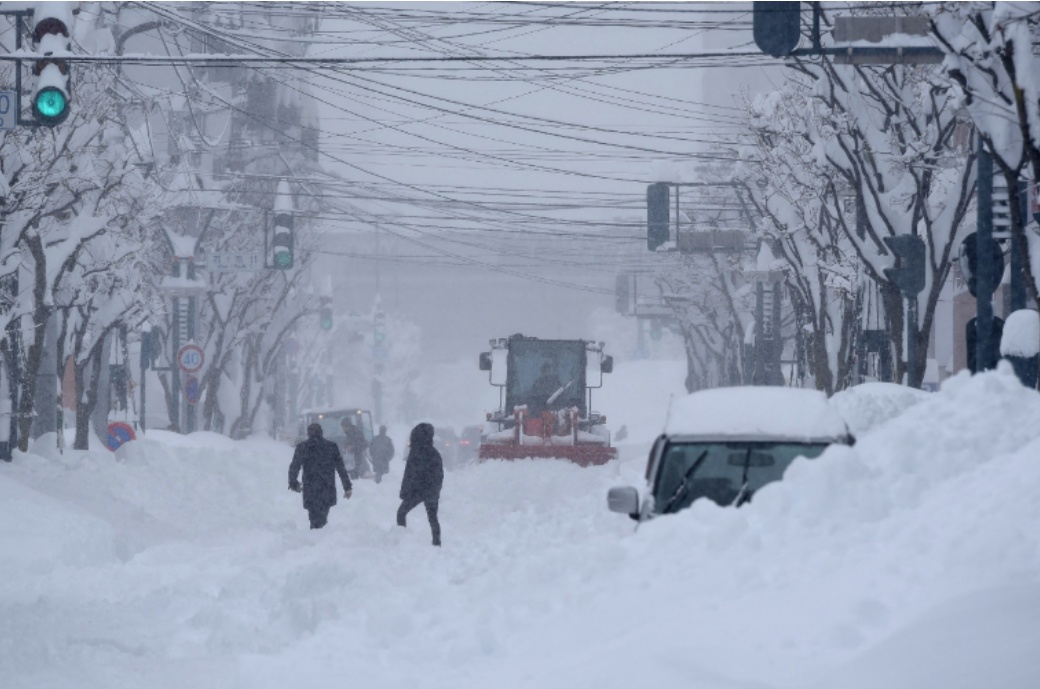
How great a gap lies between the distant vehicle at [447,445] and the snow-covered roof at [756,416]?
46.2m

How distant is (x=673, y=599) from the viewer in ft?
26.1

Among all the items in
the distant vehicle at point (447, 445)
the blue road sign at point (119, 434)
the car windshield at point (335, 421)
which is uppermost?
the blue road sign at point (119, 434)

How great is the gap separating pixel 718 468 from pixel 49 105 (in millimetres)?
7110

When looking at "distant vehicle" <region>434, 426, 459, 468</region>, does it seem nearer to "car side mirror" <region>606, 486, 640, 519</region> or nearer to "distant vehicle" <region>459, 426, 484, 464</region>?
"distant vehicle" <region>459, 426, 484, 464</region>

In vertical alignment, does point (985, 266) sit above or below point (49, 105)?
below

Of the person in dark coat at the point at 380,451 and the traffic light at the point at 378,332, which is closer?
the person in dark coat at the point at 380,451

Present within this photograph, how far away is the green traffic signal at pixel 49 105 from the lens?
44.7 feet

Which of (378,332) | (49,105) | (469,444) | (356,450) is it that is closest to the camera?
(49,105)

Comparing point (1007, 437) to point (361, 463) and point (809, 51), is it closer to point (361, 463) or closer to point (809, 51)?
point (809, 51)

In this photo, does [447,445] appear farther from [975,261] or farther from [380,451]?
[975,261]

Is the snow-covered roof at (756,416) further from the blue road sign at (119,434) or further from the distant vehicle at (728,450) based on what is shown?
the blue road sign at (119,434)

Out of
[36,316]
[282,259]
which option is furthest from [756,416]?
[282,259]

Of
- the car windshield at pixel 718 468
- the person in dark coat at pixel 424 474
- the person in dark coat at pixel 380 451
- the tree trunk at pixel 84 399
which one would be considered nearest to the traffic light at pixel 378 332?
the person in dark coat at pixel 380 451

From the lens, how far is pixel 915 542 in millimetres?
7418
